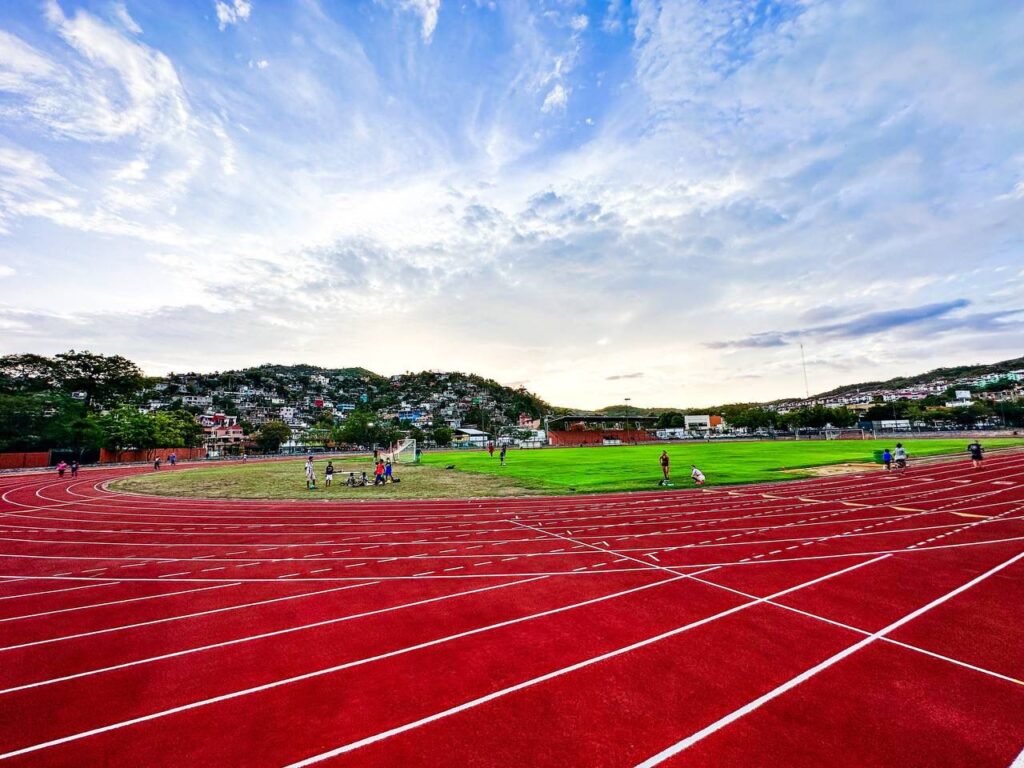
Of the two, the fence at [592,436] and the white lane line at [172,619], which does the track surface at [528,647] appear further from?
the fence at [592,436]

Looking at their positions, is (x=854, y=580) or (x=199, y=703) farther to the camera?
(x=854, y=580)

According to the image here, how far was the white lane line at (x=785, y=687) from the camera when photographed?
4105 millimetres

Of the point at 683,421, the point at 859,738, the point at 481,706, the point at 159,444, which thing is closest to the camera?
the point at 859,738

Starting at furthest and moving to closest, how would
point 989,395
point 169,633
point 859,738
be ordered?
point 989,395
point 169,633
point 859,738

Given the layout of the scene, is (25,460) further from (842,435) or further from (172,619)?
(842,435)

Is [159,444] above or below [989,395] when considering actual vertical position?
below

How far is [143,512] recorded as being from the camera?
18172 mm

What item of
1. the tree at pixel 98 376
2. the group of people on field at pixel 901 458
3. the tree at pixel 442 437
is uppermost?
the tree at pixel 98 376

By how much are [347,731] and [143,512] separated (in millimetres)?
18949

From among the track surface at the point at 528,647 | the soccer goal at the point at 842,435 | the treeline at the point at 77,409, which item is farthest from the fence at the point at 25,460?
the soccer goal at the point at 842,435

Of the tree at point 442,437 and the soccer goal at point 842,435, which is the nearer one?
the soccer goal at point 842,435

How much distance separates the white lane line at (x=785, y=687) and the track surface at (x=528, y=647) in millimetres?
29

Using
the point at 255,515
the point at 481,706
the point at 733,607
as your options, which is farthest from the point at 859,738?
the point at 255,515

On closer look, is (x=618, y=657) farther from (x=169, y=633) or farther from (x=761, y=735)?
(x=169, y=633)
